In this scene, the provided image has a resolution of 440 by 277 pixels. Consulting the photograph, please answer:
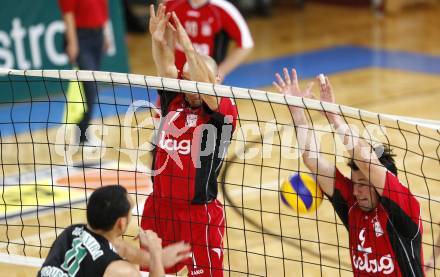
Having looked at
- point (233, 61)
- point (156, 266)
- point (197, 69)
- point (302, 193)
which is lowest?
point (156, 266)

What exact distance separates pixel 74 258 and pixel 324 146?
571 cm

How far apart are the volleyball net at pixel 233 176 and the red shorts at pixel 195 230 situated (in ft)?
0.88

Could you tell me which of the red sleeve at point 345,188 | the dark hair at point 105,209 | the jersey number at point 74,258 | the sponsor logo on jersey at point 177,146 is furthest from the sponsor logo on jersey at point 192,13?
the jersey number at point 74,258

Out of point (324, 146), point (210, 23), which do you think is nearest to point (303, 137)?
point (210, 23)

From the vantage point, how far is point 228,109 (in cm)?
544

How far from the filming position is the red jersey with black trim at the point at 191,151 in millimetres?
5406

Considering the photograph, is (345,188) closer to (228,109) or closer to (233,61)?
(228,109)

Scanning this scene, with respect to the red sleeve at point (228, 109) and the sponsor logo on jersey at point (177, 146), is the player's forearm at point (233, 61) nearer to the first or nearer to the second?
the red sleeve at point (228, 109)

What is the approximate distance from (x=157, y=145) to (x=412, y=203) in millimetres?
1751

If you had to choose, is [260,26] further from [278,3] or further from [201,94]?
[201,94]

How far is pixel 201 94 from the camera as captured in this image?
17.0 ft

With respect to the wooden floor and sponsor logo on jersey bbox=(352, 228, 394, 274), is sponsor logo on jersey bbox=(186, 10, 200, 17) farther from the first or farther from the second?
sponsor logo on jersey bbox=(352, 228, 394, 274)

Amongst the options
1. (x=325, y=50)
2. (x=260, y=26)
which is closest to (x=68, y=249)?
(x=325, y=50)

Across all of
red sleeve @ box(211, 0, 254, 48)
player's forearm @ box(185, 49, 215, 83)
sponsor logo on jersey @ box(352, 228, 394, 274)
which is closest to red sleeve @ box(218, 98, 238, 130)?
player's forearm @ box(185, 49, 215, 83)
